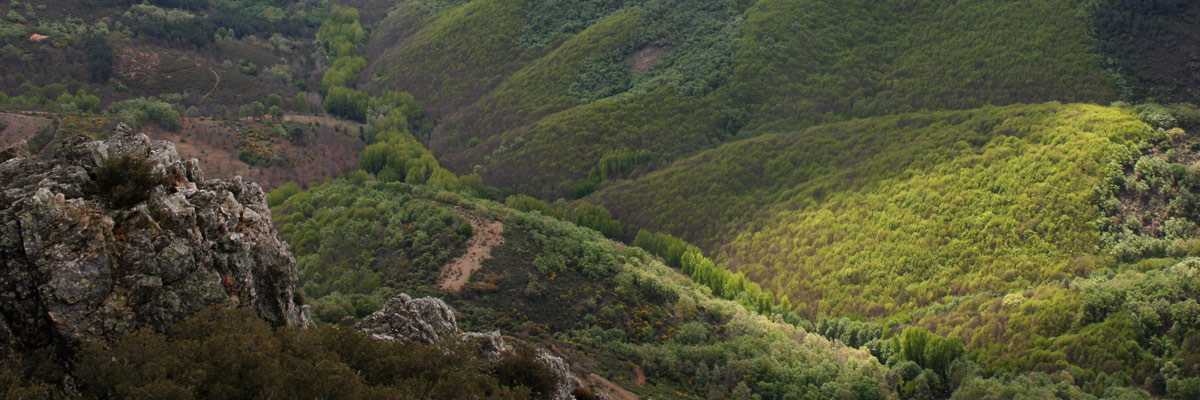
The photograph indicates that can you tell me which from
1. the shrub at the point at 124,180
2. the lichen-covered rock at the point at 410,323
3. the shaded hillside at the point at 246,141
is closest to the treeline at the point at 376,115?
the shaded hillside at the point at 246,141

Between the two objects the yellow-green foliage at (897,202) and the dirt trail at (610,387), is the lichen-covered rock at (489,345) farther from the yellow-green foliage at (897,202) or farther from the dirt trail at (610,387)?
the yellow-green foliage at (897,202)

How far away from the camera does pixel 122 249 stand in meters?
30.2

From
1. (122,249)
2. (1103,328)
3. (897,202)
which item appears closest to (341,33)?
(897,202)

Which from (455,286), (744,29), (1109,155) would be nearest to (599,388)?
(455,286)

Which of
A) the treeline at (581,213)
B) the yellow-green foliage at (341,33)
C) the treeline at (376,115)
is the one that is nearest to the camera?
the treeline at (581,213)

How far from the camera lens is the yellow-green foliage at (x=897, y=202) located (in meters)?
82.8

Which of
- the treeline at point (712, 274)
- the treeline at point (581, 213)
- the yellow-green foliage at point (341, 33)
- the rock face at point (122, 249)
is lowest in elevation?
the yellow-green foliage at point (341, 33)

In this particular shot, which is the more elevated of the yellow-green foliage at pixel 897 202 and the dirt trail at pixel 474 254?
the dirt trail at pixel 474 254

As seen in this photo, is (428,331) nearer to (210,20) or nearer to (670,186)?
(670,186)

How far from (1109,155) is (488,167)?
6664 centimetres

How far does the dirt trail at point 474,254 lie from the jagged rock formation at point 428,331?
2752 centimetres

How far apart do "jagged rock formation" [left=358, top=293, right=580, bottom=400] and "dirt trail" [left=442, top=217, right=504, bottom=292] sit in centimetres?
2752

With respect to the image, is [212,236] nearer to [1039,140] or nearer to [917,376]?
[917,376]

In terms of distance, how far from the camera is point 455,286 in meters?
71.4
